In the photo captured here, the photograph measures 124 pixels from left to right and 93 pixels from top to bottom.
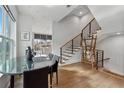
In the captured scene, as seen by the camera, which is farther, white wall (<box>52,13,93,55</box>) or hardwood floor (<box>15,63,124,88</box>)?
white wall (<box>52,13,93,55</box>)

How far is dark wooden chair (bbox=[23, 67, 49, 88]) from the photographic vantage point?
1.68 m

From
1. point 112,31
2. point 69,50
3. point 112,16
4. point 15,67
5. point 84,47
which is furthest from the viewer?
point 69,50

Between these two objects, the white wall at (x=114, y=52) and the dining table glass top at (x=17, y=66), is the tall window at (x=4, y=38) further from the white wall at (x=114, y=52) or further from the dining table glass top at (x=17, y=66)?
the white wall at (x=114, y=52)

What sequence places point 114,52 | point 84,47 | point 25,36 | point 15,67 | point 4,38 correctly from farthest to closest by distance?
point 84,47
point 25,36
point 114,52
point 4,38
point 15,67

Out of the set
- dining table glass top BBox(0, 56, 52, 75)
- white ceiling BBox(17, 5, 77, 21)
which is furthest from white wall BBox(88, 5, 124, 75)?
dining table glass top BBox(0, 56, 52, 75)

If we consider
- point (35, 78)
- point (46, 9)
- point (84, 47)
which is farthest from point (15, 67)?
point (84, 47)

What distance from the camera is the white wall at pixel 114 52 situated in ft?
15.7

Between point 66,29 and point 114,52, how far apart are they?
3229 millimetres

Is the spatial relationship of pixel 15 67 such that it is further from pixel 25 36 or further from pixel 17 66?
pixel 25 36

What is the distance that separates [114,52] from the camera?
5238mm

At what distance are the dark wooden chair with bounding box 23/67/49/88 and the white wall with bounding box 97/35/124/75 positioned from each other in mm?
4063

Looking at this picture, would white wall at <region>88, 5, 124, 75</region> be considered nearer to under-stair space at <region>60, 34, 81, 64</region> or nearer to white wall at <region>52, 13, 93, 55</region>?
under-stair space at <region>60, 34, 81, 64</region>

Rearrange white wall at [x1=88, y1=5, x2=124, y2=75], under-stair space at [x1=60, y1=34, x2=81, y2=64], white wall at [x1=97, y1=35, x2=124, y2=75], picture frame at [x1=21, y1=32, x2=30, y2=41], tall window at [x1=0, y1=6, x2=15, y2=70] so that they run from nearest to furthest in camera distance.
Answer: tall window at [x1=0, y1=6, x2=15, y2=70]
white wall at [x1=88, y1=5, x2=124, y2=75]
white wall at [x1=97, y1=35, x2=124, y2=75]
picture frame at [x1=21, y1=32, x2=30, y2=41]
under-stair space at [x1=60, y1=34, x2=81, y2=64]

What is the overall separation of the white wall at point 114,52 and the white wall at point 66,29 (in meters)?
2.14
